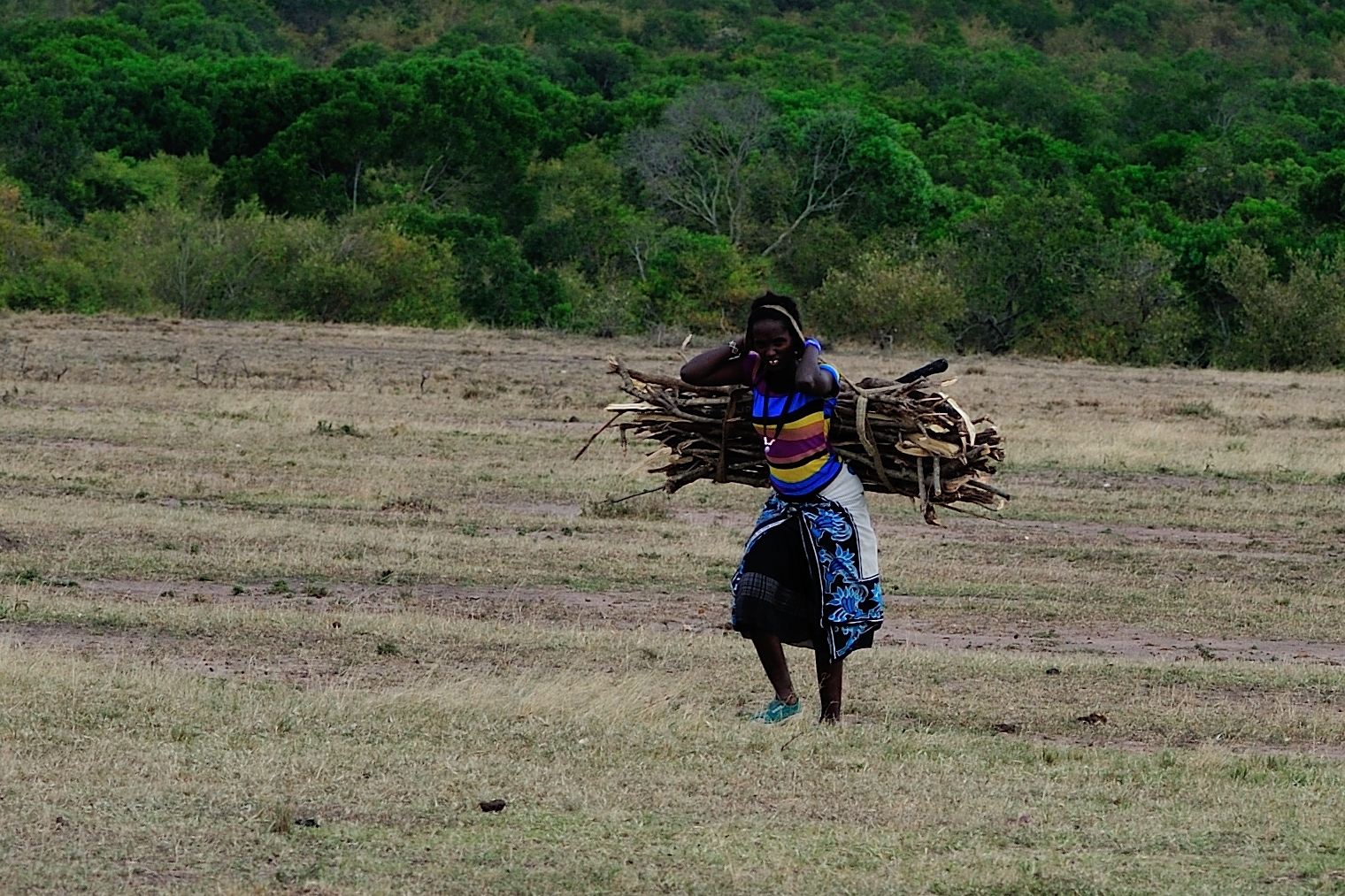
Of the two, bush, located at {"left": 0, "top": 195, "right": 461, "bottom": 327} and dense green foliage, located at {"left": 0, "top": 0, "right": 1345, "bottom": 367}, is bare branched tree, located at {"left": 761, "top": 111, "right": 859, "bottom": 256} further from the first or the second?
bush, located at {"left": 0, "top": 195, "right": 461, "bottom": 327}

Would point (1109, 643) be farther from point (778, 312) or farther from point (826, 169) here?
point (826, 169)

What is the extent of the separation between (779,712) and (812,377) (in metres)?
1.25

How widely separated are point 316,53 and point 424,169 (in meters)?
39.8

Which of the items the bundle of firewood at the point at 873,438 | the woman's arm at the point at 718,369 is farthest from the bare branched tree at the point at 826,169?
the woman's arm at the point at 718,369

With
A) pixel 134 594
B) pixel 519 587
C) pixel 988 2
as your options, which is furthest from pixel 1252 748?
pixel 988 2

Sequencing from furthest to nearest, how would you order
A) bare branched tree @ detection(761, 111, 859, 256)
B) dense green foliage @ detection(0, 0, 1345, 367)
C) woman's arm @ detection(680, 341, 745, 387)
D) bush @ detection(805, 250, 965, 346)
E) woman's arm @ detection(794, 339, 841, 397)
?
1. bare branched tree @ detection(761, 111, 859, 256)
2. dense green foliage @ detection(0, 0, 1345, 367)
3. bush @ detection(805, 250, 965, 346)
4. woman's arm @ detection(680, 341, 745, 387)
5. woman's arm @ detection(794, 339, 841, 397)

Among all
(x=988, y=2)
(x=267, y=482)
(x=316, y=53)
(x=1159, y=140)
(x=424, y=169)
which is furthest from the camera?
(x=988, y=2)

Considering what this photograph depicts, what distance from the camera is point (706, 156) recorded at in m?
45.1

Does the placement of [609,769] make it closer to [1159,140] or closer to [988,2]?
[1159,140]

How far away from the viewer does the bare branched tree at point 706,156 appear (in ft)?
142

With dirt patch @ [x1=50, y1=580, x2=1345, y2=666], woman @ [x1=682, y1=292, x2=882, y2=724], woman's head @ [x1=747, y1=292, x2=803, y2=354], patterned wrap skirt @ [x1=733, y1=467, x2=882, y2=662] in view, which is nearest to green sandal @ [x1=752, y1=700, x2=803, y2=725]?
woman @ [x1=682, y1=292, x2=882, y2=724]

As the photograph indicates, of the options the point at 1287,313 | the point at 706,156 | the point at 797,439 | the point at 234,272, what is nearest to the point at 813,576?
the point at 797,439

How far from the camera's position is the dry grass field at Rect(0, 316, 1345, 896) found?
16.8 ft

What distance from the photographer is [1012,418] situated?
21.8m
